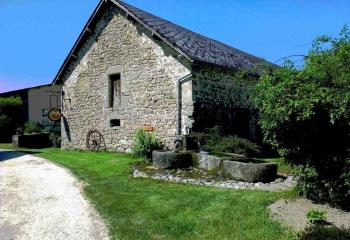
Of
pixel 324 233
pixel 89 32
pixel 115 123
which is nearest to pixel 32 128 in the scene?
pixel 89 32

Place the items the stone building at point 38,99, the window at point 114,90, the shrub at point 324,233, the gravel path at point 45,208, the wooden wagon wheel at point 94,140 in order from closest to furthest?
1. the shrub at point 324,233
2. the gravel path at point 45,208
3. the window at point 114,90
4. the wooden wagon wheel at point 94,140
5. the stone building at point 38,99

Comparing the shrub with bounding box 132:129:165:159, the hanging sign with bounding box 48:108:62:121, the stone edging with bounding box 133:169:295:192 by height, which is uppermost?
the hanging sign with bounding box 48:108:62:121

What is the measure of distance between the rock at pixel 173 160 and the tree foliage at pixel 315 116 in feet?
13.9

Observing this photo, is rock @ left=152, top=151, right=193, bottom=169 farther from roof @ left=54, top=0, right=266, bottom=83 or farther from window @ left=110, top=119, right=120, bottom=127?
window @ left=110, top=119, right=120, bottom=127

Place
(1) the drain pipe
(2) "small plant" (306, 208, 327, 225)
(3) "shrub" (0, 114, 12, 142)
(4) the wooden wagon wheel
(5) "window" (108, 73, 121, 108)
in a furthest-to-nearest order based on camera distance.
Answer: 1. (3) "shrub" (0, 114, 12, 142)
2. (4) the wooden wagon wheel
3. (5) "window" (108, 73, 121, 108)
4. (1) the drain pipe
5. (2) "small plant" (306, 208, 327, 225)

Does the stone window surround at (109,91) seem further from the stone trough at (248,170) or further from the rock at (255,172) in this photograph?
the rock at (255,172)

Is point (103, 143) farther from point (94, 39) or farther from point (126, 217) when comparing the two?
point (126, 217)

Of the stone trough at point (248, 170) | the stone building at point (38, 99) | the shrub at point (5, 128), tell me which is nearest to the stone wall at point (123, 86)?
the stone trough at point (248, 170)

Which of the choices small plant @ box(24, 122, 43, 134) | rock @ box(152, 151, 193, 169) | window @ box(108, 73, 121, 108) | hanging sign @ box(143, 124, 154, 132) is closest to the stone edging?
rock @ box(152, 151, 193, 169)

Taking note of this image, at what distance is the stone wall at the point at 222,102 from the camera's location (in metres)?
14.6

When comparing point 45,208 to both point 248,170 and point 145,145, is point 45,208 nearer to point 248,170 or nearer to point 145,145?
point 248,170

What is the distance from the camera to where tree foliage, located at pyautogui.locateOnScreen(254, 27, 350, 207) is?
20.7 feet

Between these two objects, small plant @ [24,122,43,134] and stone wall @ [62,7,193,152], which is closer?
stone wall @ [62,7,193,152]

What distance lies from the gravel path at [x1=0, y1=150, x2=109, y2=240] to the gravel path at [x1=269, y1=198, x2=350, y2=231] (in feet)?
9.16
